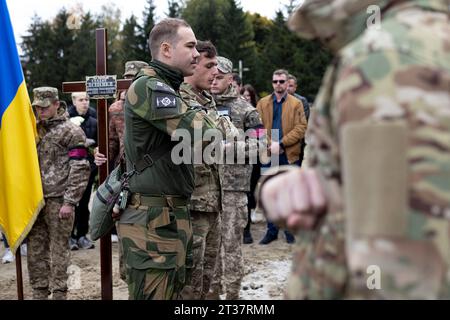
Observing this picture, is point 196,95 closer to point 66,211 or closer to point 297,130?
point 66,211

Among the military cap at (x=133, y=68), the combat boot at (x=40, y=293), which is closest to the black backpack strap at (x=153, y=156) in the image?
the combat boot at (x=40, y=293)

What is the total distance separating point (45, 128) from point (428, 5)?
4.38 metres

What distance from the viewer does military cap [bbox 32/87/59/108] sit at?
5023 mm

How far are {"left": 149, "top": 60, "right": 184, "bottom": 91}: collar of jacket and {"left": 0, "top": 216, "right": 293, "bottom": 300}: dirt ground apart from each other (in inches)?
107

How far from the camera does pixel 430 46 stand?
111cm

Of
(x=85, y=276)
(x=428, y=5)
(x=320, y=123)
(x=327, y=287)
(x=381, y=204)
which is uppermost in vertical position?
(x=428, y=5)

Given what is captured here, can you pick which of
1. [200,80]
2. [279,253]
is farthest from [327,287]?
[279,253]

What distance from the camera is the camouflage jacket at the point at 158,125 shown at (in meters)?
2.96

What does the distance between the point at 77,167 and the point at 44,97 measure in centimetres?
69

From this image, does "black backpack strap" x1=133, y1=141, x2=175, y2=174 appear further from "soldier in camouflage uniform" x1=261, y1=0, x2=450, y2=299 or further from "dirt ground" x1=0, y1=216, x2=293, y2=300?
"dirt ground" x1=0, y1=216, x2=293, y2=300

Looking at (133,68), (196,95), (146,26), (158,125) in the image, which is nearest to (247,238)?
(133,68)

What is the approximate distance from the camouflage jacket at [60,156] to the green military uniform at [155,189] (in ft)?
6.35

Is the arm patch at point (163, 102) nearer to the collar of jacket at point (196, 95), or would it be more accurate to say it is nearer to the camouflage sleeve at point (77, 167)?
the collar of jacket at point (196, 95)

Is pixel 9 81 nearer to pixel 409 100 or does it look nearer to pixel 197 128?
pixel 197 128
